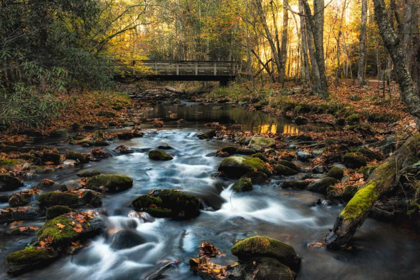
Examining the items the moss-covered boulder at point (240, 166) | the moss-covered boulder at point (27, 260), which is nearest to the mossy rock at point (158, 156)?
the moss-covered boulder at point (240, 166)

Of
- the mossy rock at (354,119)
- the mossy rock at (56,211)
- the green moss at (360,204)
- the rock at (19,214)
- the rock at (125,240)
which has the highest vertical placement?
the mossy rock at (354,119)

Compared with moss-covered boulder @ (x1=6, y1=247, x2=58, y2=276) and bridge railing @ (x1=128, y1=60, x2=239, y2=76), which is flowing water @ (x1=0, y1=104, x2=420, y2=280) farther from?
bridge railing @ (x1=128, y1=60, x2=239, y2=76)

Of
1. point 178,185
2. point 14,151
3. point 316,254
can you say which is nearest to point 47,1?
point 14,151

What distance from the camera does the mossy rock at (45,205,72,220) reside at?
5.75 m

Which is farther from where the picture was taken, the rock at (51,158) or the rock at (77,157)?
the rock at (77,157)

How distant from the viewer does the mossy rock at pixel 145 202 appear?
656 centimetres

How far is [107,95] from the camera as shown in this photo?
2419cm

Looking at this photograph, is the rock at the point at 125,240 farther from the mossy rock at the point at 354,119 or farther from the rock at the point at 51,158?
the mossy rock at the point at 354,119

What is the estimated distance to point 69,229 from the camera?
513 cm

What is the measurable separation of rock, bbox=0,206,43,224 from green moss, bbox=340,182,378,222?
5455mm

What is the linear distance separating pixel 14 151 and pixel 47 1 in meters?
4.90

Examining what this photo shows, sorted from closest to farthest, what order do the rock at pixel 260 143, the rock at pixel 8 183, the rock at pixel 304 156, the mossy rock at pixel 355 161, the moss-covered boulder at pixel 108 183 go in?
1. the rock at pixel 8 183
2. the moss-covered boulder at pixel 108 183
3. the mossy rock at pixel 355 161
4. the rock at pixel 304 156
5. the rock at pixel 260 143

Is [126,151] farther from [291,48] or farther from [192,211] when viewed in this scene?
[291,48]

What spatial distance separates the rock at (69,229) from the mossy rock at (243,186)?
3268 millimetres
